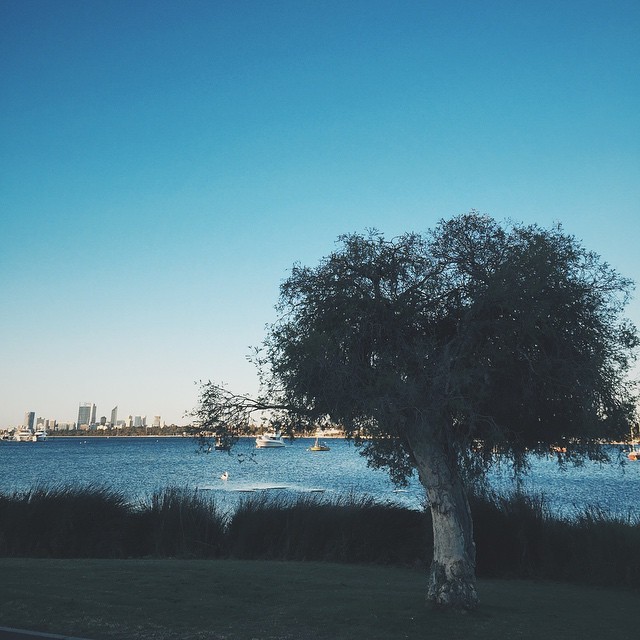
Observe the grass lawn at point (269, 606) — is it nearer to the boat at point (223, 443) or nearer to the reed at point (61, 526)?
the boat at point (223, 443)

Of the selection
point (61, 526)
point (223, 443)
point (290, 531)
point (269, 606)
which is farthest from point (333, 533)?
point (269, 606)

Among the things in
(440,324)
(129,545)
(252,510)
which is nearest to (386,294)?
(440,324)

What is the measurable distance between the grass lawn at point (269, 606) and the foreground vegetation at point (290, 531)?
2.10 meters

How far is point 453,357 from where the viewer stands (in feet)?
37.2

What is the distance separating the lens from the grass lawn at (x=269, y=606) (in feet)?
31.6

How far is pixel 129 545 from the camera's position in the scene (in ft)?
67.3

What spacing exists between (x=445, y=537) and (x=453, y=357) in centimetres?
315

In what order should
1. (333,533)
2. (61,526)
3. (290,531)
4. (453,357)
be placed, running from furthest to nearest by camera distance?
(290,531)
(333,533)
(61,526)
(453,357)

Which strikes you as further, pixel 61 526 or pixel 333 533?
pixel 333 533

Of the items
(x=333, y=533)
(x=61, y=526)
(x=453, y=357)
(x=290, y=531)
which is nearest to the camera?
(x=453, y=357)

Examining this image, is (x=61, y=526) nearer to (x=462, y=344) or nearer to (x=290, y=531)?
(x=290, y=531)

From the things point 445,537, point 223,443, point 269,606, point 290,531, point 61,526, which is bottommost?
point 61,526

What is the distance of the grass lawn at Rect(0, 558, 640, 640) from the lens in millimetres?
9633

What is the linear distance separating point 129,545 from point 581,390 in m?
15.0
